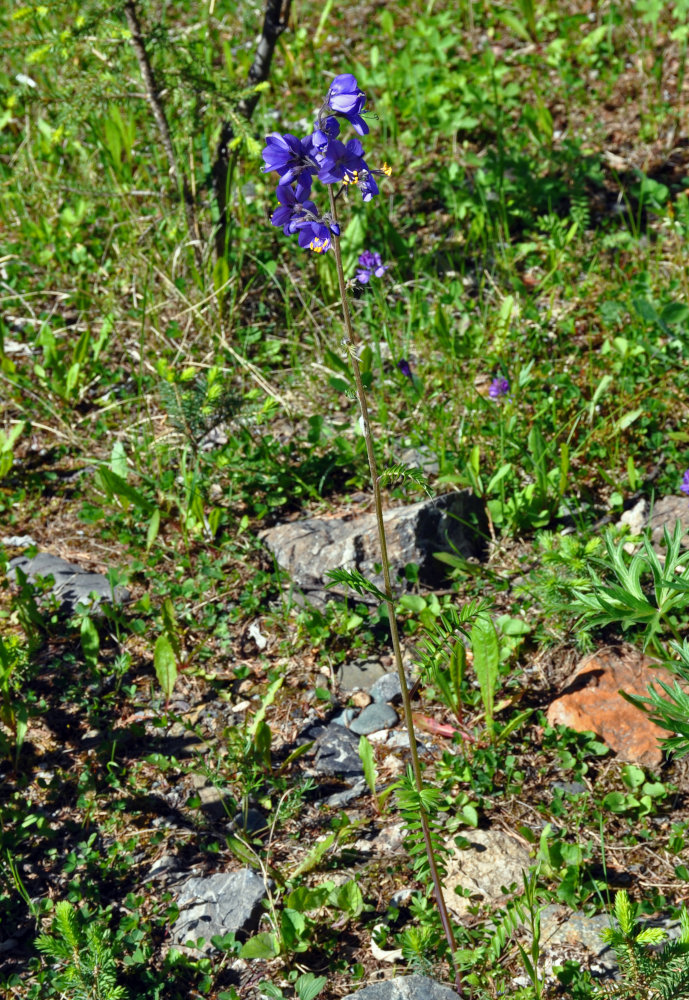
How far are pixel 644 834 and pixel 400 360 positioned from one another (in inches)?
84.7

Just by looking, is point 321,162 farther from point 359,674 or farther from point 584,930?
point 584,930

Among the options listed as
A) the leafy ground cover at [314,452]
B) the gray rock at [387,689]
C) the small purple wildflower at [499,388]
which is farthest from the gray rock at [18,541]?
the small purple wildflower at [499,388]

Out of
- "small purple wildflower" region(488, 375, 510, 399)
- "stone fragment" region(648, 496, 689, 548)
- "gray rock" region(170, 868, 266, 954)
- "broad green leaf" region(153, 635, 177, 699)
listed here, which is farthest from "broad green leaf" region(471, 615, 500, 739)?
"small purple wildflower" region(488, 375, 510, 399)

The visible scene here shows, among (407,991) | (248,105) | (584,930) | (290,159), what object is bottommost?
(584,930)

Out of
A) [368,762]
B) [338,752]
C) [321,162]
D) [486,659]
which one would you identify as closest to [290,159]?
[321,162]

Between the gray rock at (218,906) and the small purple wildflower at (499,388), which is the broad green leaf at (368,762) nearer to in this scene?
the gray rock at (218,906)

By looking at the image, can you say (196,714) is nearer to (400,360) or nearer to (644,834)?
(644,834)

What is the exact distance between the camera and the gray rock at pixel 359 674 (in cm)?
299

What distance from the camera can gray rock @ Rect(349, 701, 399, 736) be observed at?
2.87m

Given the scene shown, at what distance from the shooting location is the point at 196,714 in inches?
117

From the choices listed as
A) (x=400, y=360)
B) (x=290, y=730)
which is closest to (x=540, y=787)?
(x=290, y=730)

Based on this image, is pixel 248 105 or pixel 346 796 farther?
pixel 248 105

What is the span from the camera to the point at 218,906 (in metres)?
2.41

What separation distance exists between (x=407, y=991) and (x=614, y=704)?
3.56 ft
